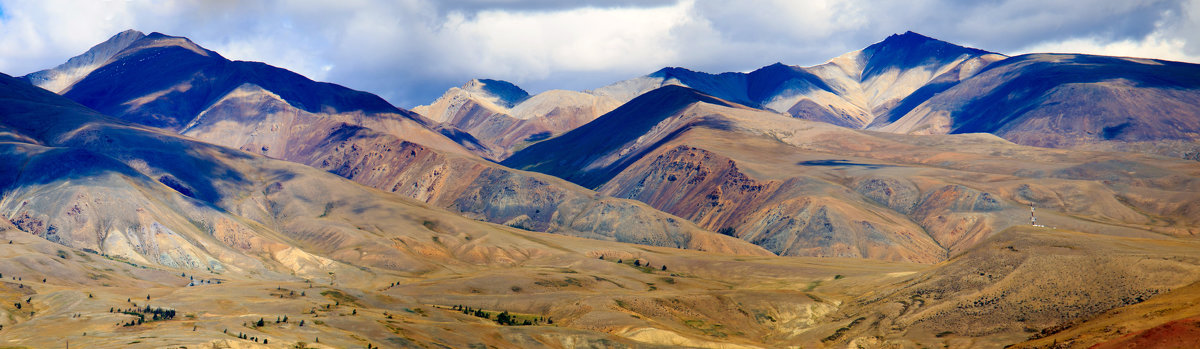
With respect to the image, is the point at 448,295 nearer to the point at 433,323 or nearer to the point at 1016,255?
the point at 433,323

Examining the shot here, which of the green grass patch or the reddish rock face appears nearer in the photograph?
the reddish rock face

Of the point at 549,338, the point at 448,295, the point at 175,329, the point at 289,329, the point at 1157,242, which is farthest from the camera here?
the point at 448,295

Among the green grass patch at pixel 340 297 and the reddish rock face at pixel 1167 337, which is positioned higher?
the green grass patch at pixel 340 297

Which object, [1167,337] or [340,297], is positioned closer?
[1167,337]

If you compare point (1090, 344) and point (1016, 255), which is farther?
point (1016, 255)

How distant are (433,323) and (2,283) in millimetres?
81413

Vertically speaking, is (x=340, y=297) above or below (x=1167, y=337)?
above

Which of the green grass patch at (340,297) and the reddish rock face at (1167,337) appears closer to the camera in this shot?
the reddish rock face at (1167,337)

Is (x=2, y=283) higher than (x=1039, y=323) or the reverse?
higher

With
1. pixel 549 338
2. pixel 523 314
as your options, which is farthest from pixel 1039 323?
pixel 523 314

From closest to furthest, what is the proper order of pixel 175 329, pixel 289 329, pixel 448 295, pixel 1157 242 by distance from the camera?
1. pixel 175 329
2. pixel 289 329
3. pixel 1157 242
4. pixel 448 295

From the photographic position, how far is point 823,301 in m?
182

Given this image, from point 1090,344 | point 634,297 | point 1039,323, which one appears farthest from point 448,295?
point 1090,344

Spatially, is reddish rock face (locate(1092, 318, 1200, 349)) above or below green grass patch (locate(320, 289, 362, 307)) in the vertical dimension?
below
